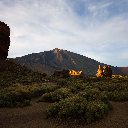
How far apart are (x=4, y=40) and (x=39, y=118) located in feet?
133

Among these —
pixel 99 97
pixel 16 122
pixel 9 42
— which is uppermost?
pixel 9 42

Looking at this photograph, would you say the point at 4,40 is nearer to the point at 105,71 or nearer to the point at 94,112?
the point at 105,71

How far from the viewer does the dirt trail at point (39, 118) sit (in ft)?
40.7

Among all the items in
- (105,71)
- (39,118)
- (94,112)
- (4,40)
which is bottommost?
(39,118)

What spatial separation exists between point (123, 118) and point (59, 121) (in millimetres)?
3045

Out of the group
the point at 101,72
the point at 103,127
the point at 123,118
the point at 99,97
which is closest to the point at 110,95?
the point at 99,97

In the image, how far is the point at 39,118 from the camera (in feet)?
46.5

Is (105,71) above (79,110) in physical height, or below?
above

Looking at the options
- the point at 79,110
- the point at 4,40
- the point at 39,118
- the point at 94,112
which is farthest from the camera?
the point at 4,40

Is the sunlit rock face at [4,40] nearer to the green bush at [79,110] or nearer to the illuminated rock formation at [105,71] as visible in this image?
the illuminated rock formation at [105,71]

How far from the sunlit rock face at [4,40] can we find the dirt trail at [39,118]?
3643 centimetres

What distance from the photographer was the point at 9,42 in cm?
5397

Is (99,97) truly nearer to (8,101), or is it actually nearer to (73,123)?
(73,123)

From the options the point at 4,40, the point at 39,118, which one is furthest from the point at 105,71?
the point at 39,118
